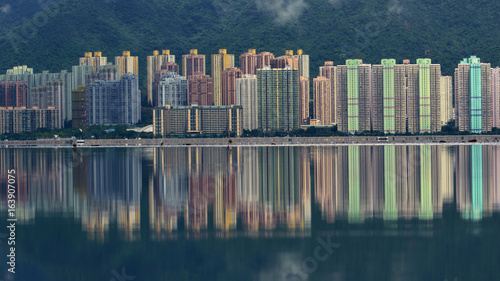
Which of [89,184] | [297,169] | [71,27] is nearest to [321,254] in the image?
[89,184]

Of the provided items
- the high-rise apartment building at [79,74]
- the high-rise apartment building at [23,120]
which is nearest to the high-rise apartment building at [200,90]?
the high-rise apartment building at [79,74]

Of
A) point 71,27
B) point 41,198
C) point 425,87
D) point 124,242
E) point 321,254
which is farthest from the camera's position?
point 71,27

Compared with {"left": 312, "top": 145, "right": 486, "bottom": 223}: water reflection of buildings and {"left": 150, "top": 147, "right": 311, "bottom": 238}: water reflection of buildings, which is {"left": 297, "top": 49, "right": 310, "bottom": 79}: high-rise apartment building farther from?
{"left": 150, "top": 147, "right": 311, "bottom": 238}: water reflection of buildings

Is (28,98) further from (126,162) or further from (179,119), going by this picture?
(126,162)

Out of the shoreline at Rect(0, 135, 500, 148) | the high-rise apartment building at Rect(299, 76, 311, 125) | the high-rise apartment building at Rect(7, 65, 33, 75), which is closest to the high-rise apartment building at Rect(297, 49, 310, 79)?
the high-rise apartment building at Rect(299, 76, 311, 125)

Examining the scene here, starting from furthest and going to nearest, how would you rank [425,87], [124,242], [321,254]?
[425,87] → [124,242] → [321,254]

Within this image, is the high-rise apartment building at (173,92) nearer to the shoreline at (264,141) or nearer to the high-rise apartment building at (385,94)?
the shoreline at (264,141)
